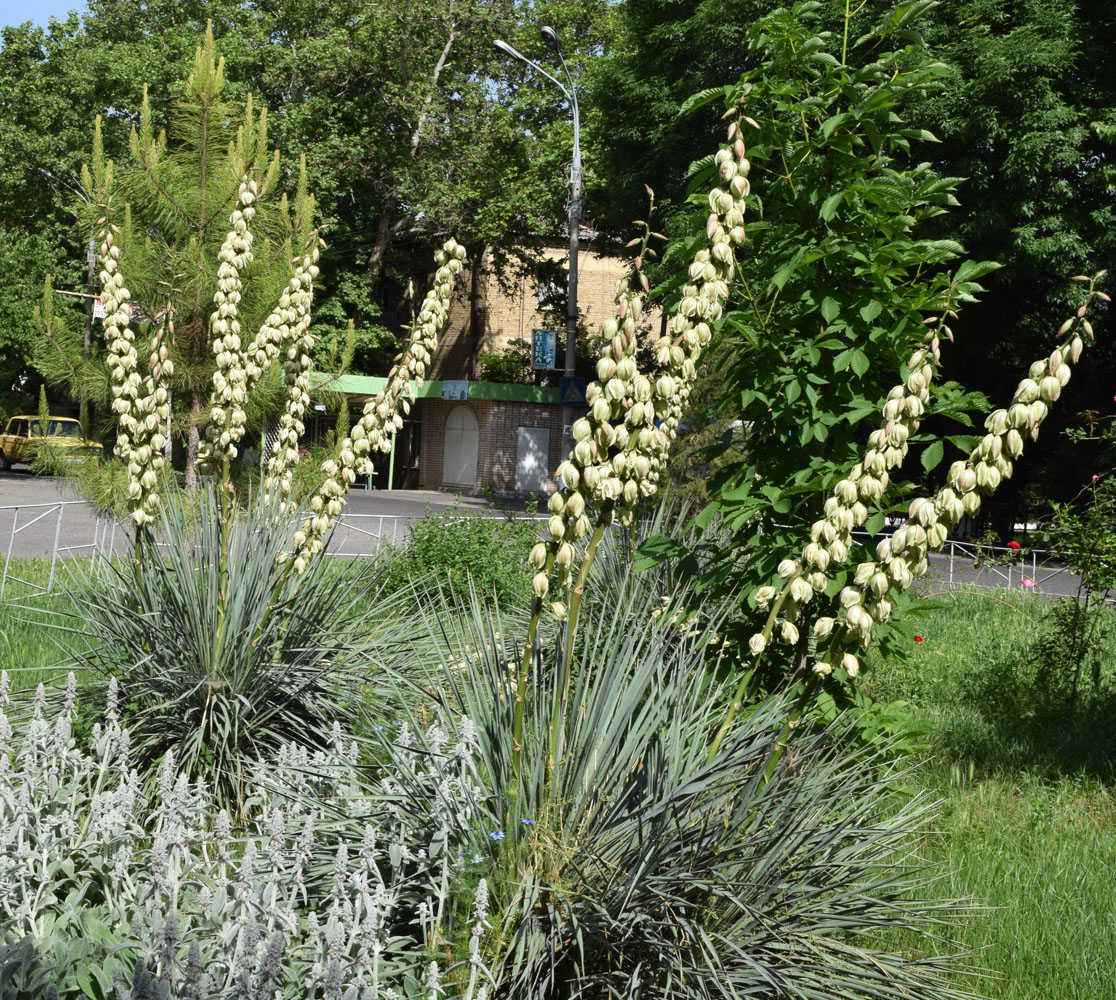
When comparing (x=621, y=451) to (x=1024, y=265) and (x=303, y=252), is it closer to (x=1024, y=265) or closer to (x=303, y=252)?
(x=303, y=252)

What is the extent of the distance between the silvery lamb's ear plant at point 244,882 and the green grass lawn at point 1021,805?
1761 mm

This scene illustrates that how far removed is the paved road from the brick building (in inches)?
70.5

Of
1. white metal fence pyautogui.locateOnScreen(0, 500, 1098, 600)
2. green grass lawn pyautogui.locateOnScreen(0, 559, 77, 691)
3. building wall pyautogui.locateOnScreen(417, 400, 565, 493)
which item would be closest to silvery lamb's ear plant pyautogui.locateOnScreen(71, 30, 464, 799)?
green grass lawn pyautogui.locateOnScreen(0, 559, 77, 691)

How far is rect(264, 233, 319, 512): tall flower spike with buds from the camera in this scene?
16.4ft

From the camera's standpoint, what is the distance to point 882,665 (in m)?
7.73

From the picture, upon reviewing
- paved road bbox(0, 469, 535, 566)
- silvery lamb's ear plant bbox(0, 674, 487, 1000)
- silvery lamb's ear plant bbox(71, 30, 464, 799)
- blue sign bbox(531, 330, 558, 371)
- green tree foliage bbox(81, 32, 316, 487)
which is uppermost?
blue sign bbox(531, 330, 558, 371)

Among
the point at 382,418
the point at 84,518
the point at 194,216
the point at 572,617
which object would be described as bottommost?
the point at 84,518

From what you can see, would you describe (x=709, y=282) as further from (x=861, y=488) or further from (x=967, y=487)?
(x=967, y=487)

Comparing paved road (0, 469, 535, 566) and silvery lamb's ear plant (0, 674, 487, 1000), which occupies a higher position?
silvery lamb's ear plant (0, 674, 487, 1000)

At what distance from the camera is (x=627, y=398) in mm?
2979

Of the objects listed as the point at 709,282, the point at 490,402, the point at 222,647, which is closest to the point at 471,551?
the point at 222,647

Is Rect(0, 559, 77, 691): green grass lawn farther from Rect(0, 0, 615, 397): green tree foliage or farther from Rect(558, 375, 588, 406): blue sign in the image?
Rect(0, 0, 615, 397): green tree foliage

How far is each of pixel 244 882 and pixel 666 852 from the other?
3.46 ft

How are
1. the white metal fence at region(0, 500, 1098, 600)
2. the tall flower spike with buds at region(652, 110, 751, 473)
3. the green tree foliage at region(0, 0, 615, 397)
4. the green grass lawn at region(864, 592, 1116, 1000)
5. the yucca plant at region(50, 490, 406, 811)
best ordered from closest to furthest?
the tall flower spike with buds at region(652, 110, 751, 473) < the green grass lawn at region(864, 592, 1116, 1000) < the yucca plant at region(50, 490, 406, 811) < the white metal fence at region(0, 500, 1098, 600) < the green tree foliage at region(0, 0, 615, 397)
